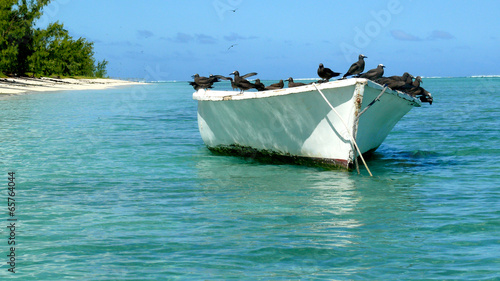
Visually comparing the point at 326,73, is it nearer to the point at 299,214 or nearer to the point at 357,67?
the point at 357,67

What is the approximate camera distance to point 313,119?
Answer: 11.2 m

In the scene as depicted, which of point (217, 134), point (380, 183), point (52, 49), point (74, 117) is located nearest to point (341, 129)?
point (380, 183)

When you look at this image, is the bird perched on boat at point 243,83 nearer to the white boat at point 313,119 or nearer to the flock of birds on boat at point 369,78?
the flock of birds on boat at point 369,78

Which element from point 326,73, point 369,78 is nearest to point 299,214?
point 369,78

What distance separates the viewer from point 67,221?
728 cm

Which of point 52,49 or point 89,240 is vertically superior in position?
point 52,49

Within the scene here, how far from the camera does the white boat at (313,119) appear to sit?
10594mm

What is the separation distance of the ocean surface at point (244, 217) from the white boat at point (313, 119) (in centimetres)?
38

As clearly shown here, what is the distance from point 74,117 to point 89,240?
21.3m

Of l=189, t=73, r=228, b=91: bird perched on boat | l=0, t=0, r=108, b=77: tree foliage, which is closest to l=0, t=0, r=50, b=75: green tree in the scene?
l=0, t=0, r=108, b=77: tree foliage

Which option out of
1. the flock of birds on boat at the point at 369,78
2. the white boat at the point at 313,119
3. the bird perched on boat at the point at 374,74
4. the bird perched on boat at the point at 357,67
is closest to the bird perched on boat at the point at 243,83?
the flock of birds on boat at the point at 369,78

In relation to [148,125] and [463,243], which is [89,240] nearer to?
[463,243]

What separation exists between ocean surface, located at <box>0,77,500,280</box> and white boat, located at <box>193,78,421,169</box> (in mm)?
383

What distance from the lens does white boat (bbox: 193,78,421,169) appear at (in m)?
10.6
